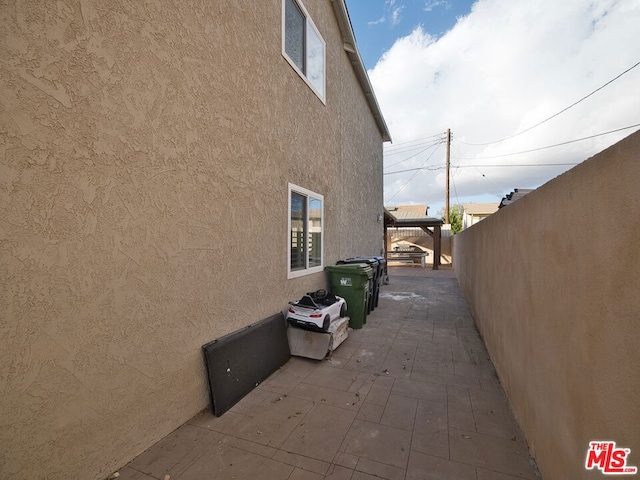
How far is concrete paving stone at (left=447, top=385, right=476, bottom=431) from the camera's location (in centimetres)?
279

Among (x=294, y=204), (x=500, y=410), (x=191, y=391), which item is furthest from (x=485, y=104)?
(x=191, y=391)

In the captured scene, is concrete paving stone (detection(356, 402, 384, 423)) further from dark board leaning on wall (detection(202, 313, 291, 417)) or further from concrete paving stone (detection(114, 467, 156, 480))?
concrete paving stone (detection(114, 467, 156, 480))

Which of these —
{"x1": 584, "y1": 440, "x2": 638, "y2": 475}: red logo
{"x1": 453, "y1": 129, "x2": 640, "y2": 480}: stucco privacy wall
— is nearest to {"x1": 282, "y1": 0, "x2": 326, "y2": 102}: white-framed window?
{"x1": 453, "y1": 129, "x2": 640, "y2": 480}: stucco privacy wall

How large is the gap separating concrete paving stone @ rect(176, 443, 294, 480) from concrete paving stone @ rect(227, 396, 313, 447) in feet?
0.65

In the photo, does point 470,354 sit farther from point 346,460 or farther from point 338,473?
point 338,473

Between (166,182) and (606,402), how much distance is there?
3.35 meters

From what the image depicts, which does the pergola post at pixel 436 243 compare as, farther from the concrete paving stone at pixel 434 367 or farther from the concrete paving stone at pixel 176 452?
the concrete paving stone at pixel 176 452

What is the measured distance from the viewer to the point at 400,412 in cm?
300

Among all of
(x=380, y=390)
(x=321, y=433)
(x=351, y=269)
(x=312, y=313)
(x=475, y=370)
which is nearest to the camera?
(x=321, y=433)

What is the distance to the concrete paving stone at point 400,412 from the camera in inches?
111

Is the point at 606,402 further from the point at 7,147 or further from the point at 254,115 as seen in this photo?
the point at 254,115

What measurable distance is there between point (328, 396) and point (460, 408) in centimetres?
148

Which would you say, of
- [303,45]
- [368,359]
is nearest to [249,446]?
[368,359]

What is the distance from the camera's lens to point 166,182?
2.63 m
